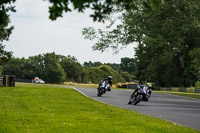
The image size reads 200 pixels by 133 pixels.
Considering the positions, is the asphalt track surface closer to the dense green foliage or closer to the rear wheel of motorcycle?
the rear wheel of motorcycle

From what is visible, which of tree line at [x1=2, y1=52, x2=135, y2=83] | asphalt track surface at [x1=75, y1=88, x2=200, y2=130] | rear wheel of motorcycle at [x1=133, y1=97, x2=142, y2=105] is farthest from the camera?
tree line at [x1=2, y1=52, x2=135, y2=83]

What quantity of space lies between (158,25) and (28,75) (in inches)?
3591

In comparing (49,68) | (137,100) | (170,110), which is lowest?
(170,110)

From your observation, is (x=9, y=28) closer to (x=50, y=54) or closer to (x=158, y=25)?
(x=158, y=25)

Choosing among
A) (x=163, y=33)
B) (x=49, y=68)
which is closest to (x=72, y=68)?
(x=49, y=68)

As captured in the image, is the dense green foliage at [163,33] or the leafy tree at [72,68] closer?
the dense green foliage at [163,33]

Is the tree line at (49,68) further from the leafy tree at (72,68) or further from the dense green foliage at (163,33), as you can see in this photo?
the dense green foliage at (163,33)

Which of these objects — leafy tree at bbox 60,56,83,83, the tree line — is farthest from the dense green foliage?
leafy tree at bbox 60,56,83,83

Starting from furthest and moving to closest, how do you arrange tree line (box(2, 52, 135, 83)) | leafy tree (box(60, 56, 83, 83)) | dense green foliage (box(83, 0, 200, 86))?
1. leafy tree (box(60, 56, 83, 83))
2. tree line (box(2, 52, 135, 83))
3. dense green foliage (box(83, 0, 200, 86))

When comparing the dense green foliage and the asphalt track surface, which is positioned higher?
the dense green foliage

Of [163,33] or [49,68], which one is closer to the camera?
[163,33]

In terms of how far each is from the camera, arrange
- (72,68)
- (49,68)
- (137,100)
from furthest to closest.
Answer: (72,68), (49,68), (137,100)

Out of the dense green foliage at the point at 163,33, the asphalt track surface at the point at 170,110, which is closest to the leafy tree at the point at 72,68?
the dense green foliage at the point at 163,33

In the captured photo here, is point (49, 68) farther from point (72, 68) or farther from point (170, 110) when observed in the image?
point (170, 110)
